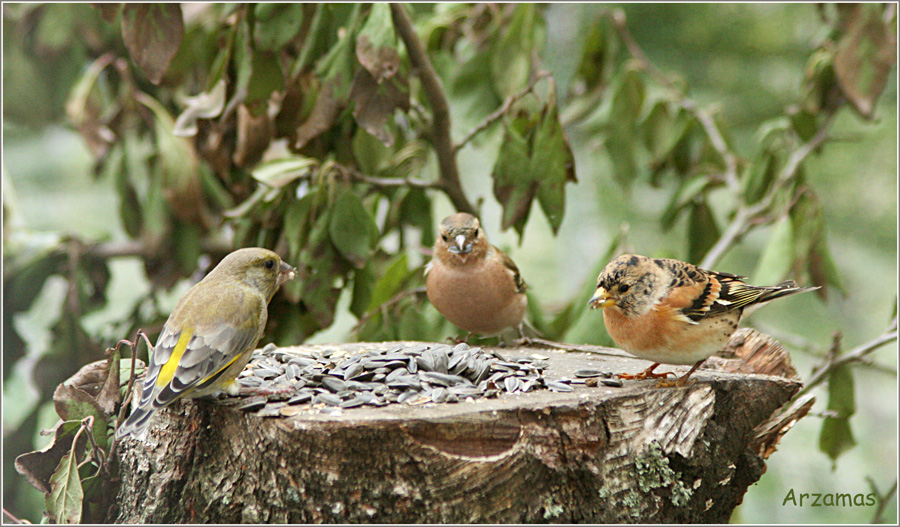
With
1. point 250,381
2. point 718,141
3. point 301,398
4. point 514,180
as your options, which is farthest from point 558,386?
point 718,141

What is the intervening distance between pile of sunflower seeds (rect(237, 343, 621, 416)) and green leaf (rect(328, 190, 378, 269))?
726mm

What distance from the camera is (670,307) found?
97.3 inches

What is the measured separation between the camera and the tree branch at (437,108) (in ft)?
11.5

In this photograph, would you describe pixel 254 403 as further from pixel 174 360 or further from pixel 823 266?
pixel 823 266

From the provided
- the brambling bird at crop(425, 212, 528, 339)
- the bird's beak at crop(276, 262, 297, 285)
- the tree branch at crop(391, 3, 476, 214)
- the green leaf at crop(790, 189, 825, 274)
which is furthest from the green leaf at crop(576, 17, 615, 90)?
the bird's beak at crop(276, 262, 297, 285)

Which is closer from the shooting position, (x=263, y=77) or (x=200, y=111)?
(x=263, y=77)

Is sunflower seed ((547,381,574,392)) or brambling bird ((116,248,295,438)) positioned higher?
brambling bird ((116,248,295,438))

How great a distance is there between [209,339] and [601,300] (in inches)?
53.1

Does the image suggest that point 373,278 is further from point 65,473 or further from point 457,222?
point 65,473

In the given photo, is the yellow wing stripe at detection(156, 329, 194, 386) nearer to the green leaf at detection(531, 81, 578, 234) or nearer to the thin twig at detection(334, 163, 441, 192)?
the thin twig at detection(334, 163, 441, 192)

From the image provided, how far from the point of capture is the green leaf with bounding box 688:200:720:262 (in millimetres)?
4613

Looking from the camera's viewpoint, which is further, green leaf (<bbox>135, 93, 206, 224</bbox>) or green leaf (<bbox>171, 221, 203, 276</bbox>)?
green leaf (<bbox>171, 221, 203, 276</bbox>)

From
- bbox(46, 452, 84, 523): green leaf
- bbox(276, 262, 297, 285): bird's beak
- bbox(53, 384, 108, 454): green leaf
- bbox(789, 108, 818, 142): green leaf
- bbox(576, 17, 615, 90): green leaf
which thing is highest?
bbox(576, 17, 615, 90): green leaf

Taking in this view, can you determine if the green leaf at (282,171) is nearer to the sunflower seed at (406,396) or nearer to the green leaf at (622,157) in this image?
the sunflower seed at (406,396)
